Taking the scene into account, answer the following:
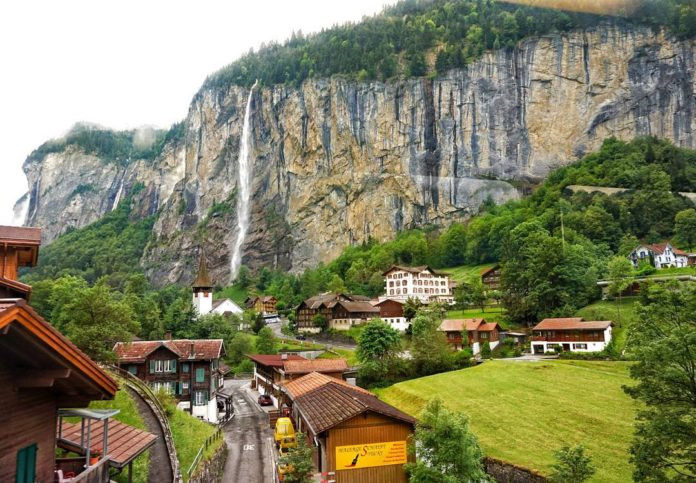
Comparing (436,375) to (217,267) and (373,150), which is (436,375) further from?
(217,267)

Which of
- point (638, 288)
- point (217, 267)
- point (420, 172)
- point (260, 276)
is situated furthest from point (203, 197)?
point (638, 288)

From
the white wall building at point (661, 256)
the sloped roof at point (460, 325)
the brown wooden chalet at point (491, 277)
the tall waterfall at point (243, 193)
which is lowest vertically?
the sloped roof at point (460, 325)

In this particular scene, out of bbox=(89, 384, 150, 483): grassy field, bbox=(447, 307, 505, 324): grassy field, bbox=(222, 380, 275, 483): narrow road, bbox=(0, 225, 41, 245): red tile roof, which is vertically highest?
bbox=(0, 225, 41, 245): red tile roof

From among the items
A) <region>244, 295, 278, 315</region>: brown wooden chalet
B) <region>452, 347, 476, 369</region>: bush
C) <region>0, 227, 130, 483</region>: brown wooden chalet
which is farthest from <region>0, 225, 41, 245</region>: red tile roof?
<region>244, 295, 278, 315</region>: brown wooden chalet

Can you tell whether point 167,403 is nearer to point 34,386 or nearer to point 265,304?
point 34,386

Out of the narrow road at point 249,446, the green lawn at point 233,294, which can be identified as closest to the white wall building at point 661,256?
the narrow road at point 249,446

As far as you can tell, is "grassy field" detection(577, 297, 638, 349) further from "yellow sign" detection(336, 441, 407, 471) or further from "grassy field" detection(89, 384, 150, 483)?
"grassy field" detection(89, 384, 150, 483)

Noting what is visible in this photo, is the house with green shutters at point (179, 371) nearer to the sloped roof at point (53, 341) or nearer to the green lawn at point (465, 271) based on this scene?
the sloped roof at point (53, 341)
